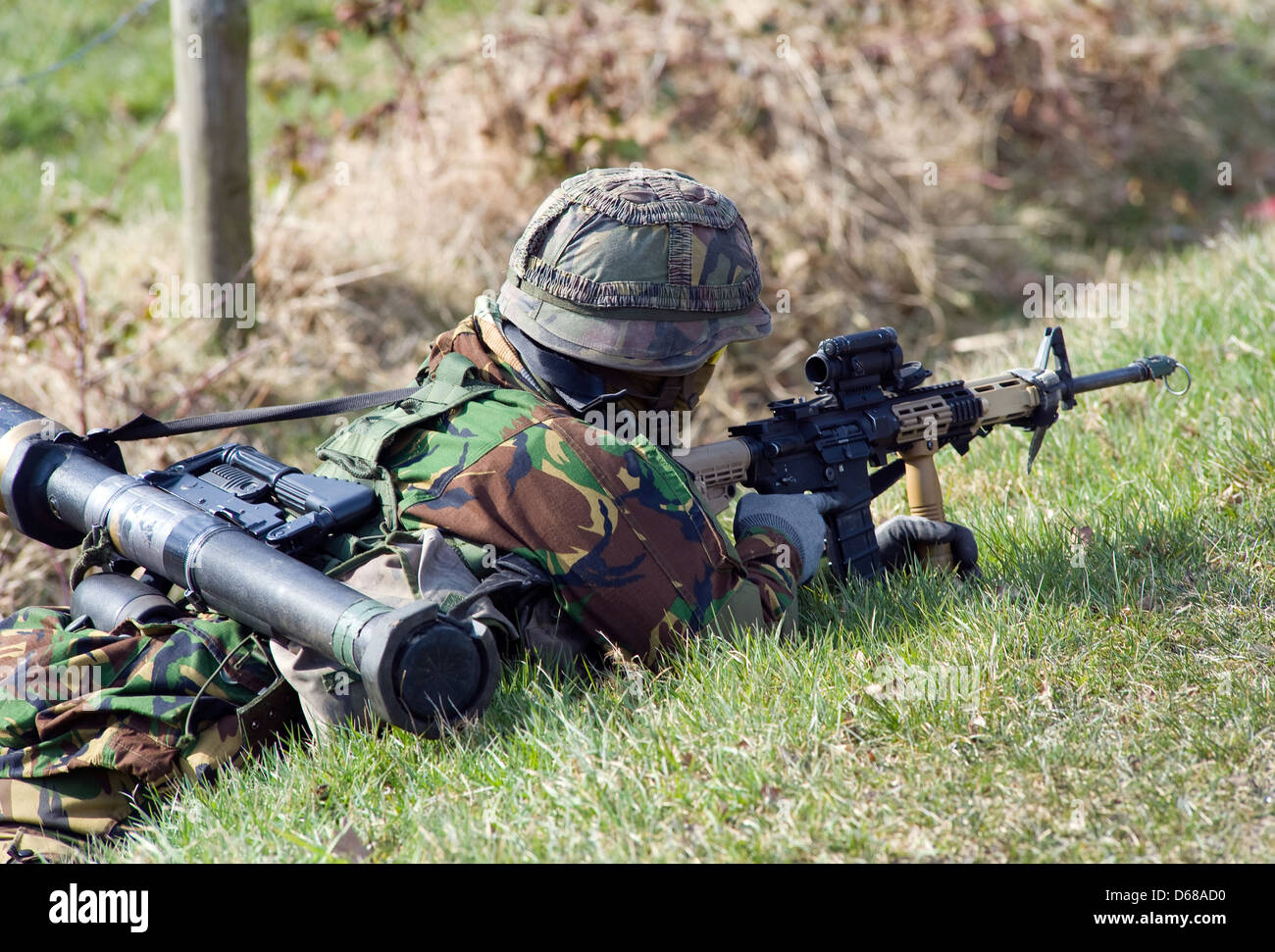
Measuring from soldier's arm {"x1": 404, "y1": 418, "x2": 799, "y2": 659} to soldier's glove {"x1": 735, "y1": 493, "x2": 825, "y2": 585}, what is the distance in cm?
49

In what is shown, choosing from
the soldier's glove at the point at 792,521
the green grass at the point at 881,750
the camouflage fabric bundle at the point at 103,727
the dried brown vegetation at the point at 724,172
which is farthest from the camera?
the dried brown vegetation at the point at 724,172

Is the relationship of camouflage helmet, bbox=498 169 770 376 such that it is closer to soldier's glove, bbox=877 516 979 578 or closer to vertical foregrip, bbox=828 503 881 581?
vertical foregrip, bbox=828 503 881 581

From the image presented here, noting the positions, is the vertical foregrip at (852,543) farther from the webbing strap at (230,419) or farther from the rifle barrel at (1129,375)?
the webbing strap at (230,419)

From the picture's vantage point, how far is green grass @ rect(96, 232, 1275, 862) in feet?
8.29

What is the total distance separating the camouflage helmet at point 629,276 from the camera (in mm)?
3258

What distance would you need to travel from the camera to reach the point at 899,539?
150 inches

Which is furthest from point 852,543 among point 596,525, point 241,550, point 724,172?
point 724,172

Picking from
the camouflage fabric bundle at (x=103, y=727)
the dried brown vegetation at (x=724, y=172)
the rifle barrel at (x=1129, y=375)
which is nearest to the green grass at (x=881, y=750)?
the camouflage fabric bundle at (x=103, y=727)

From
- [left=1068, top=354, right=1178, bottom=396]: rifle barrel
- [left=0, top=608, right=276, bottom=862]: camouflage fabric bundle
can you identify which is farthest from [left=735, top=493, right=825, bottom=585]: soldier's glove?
[left=0, top=608, right=276, bottom=862]: camouflage fabric bundle

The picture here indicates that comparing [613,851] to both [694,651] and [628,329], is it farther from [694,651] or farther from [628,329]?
[628,329]

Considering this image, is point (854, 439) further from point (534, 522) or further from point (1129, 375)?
point (534, 522)

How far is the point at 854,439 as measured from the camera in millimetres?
3867

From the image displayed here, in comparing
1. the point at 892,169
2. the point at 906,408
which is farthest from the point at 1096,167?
the point at 906,408

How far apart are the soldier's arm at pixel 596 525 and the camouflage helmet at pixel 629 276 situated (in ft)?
0.98
